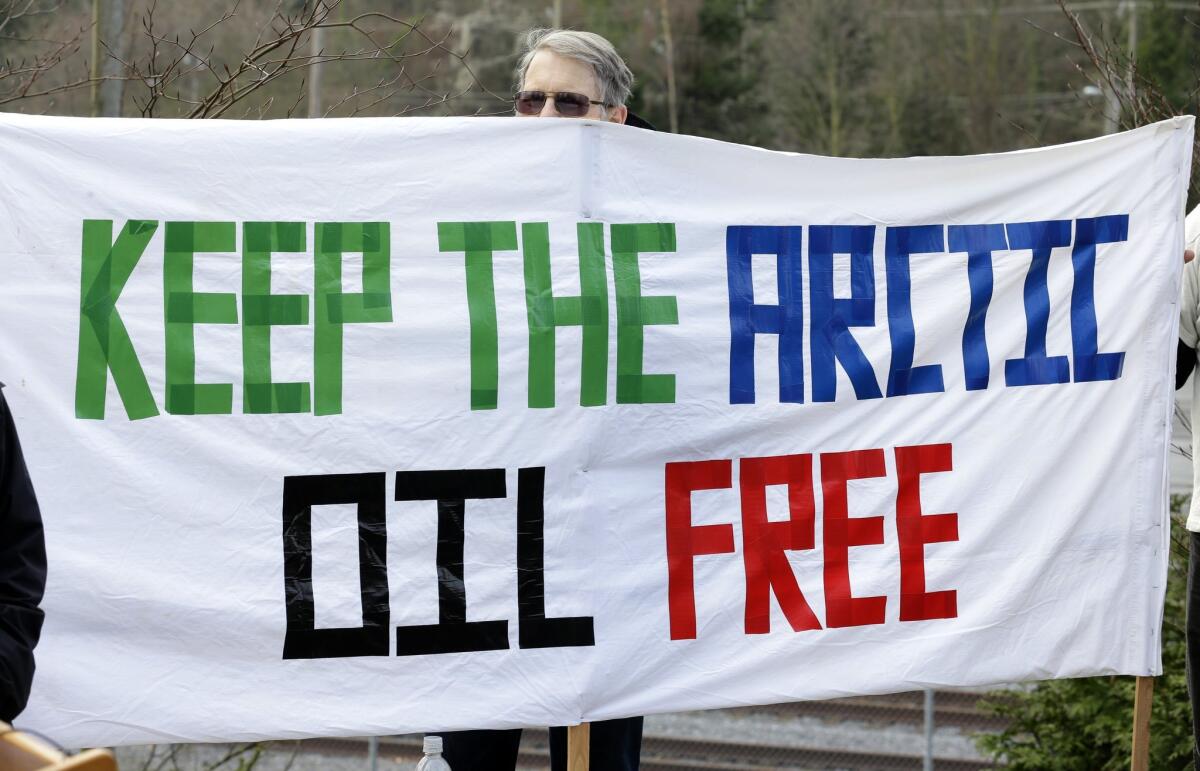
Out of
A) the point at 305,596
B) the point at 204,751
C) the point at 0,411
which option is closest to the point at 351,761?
the point at 204,751

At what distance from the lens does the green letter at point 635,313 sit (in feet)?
10.9

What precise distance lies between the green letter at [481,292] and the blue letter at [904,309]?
1012mm

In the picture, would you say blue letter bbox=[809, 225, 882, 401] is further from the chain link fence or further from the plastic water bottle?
the chain link fence

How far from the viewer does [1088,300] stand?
3.65 m

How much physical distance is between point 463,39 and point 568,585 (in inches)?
957

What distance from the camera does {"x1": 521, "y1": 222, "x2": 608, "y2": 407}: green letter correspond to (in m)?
3.27

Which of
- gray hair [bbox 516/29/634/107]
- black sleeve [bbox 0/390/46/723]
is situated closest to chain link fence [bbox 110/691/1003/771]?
gray hair [bbox 516/29/634/107]

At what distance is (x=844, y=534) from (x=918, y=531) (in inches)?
8.1

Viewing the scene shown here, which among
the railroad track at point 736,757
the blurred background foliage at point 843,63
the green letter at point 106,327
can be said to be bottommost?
the railroad track at point 736,757

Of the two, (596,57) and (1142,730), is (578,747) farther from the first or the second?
(596,57)

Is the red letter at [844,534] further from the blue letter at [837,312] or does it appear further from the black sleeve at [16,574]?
the black sleeve at [16,574]

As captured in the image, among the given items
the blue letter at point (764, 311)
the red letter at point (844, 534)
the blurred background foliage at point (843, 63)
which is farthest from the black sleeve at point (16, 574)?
the blurred background foliage at point (843, 63)

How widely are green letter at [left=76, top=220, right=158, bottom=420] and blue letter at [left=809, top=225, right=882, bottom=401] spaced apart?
1.62 metres

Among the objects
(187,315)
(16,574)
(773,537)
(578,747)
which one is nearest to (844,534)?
(773,537)
